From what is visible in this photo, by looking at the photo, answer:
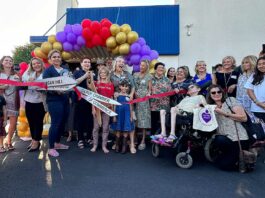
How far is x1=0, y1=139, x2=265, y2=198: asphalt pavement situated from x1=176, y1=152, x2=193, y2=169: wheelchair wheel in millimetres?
105

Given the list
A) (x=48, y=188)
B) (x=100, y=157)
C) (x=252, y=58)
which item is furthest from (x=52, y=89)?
(x=252, y=58)

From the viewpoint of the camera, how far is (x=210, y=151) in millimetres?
3652

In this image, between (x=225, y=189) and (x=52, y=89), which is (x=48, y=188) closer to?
(x=52, y=89)

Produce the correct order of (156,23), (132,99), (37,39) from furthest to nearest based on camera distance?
(156,23), (37,39), (132,99)

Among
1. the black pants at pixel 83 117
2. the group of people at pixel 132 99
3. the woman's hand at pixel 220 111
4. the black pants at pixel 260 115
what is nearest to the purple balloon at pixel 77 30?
the group of people at pixel 132 99

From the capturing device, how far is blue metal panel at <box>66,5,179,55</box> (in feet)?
36.2

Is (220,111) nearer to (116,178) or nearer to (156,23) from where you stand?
(116,178)

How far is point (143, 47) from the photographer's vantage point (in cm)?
622

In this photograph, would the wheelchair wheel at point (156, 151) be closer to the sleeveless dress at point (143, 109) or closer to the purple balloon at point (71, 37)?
the sleeveless dress at point (143, 109)

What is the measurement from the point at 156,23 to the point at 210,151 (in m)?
8.74

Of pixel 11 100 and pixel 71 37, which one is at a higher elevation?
pixel 71 37

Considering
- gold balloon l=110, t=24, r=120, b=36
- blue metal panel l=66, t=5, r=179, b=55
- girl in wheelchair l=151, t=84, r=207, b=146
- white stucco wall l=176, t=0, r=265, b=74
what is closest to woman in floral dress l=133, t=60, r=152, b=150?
girl in wheelchair l=151, t=84, r=207, b=146

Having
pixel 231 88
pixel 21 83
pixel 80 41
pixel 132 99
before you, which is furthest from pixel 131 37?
pixel 21 83

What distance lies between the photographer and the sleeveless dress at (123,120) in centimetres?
416
